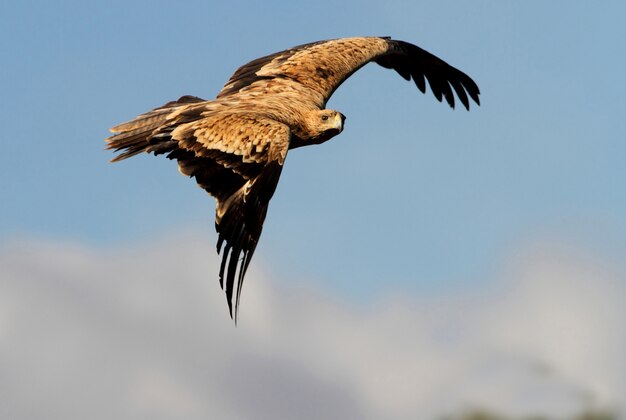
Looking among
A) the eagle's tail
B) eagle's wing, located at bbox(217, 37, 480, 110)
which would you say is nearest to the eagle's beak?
eagle's wing, located at bbox(217, 37, 480, 110)

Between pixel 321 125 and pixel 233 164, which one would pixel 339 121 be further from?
pixel 233 164

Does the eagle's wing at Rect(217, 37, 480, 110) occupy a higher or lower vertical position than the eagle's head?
higher

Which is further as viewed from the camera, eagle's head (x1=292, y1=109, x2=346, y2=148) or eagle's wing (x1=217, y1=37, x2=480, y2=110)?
eagle's wing (x1=217, y1=37, x2=480, y2=110)

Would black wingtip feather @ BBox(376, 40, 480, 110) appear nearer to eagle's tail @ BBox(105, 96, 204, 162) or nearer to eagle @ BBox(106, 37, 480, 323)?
eagle @ BBox(106, 37, 480, 323)

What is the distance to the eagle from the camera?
1375 centimetres

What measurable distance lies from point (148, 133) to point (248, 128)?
1683mm

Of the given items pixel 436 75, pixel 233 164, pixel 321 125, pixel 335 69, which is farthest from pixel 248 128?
pixel 436 75

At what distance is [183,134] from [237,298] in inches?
87.5

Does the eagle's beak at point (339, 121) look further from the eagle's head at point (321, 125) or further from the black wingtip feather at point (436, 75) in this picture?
the black wingtip feather at point (436, 75)

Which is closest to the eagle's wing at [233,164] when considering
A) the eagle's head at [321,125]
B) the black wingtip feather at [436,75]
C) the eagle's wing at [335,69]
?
the eagle's head at [321,125]

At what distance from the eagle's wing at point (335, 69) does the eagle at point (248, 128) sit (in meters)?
0.02

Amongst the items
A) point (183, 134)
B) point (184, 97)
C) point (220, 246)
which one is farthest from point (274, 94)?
point (220, 246)

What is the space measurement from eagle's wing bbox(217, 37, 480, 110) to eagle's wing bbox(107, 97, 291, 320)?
2.36 metres

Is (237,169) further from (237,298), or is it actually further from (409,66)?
(409,66)
